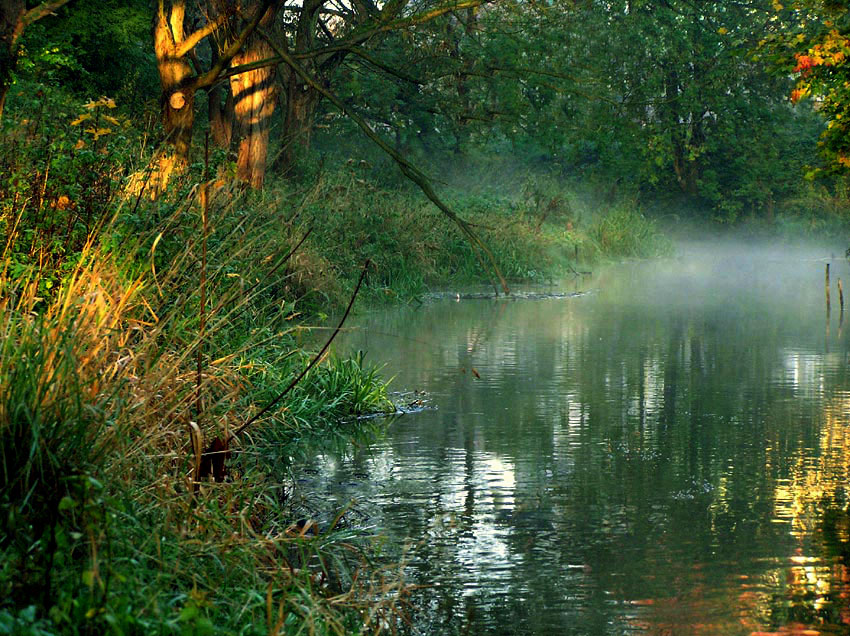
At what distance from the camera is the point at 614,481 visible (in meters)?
9.90

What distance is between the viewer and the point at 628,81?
5559cm

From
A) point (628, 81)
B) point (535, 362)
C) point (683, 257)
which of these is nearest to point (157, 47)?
point (535, 362)

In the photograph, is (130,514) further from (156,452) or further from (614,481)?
(614,481)

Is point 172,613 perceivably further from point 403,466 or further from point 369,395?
point 369,395

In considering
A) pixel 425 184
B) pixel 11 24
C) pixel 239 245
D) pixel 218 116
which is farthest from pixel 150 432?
pixel 218 116

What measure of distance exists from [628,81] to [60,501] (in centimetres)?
5228

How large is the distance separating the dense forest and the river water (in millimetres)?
528

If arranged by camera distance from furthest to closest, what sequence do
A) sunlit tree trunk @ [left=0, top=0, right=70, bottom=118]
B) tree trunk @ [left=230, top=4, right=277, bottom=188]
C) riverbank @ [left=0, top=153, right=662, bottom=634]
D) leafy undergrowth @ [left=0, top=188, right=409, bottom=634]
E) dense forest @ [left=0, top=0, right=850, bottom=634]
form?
1. tree trunk @ [left=230, top=4, right=277, bottom=188]
2. sunlit tree trunk @ [left=0, top=0, right=70, bottom=118]
3. dense forest @ [left=0, top=0, right=850, bottom=634]
4. riverbank @ [left=0, top=153, right=662, bottom=634]
5. leafy undergrowth @ [left=0, top=188, right=409, bottom=634]

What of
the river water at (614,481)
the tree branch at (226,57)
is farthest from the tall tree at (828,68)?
the tree branch at (226,57)

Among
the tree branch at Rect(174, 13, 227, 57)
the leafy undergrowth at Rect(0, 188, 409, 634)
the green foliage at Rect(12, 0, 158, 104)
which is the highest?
the green foliage at Rect(12, 0, 158, 104)

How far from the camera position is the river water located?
692 centimetres

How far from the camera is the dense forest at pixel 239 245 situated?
571 cm

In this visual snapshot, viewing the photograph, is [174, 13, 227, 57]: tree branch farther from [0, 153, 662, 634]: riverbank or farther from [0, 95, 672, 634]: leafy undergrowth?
[0, 153, 662, 634]: riverbank

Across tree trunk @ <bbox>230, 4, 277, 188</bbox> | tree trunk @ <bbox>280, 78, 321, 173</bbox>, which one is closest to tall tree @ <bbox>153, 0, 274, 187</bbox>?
tree trunk @ <bbox>230, 4, 277, 188</bbox>
